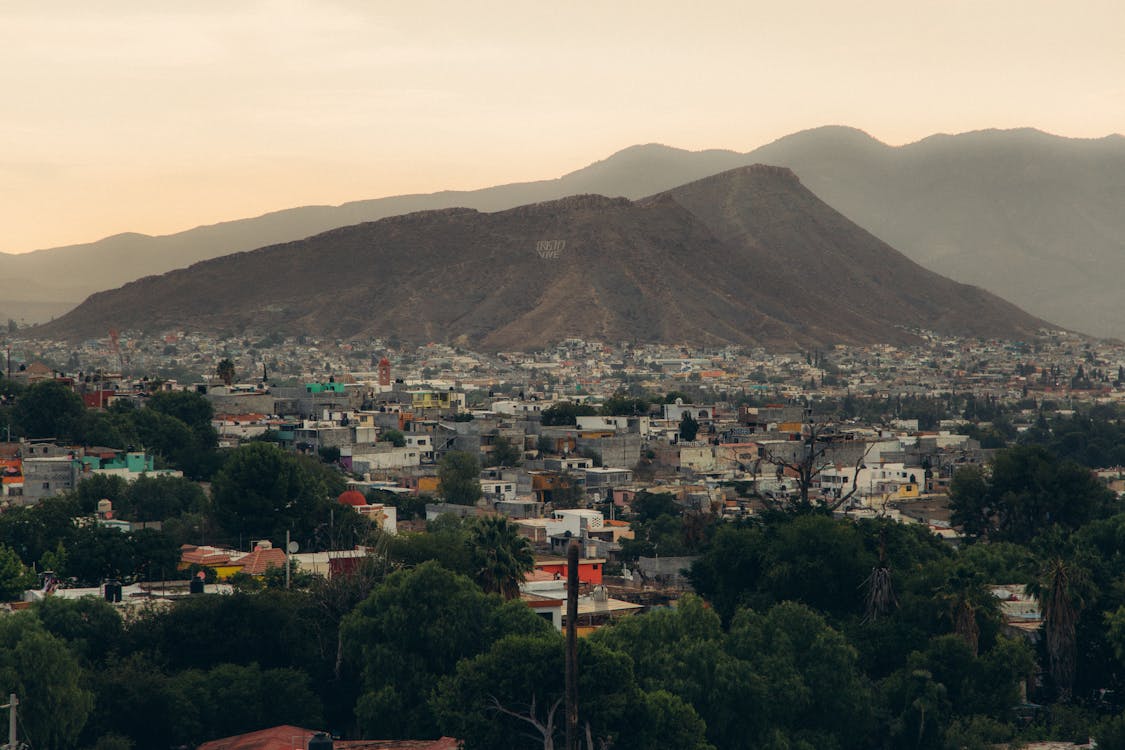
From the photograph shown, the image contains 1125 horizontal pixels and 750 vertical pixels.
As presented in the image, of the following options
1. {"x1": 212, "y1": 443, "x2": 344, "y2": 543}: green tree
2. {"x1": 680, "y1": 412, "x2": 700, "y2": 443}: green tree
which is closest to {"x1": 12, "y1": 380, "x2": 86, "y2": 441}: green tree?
{"x1": 212, "y1": 443, "x2": 344, "y2": 543}: green tree

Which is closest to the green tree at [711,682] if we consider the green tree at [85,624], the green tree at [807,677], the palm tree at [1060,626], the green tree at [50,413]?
the green tree at [807,677]

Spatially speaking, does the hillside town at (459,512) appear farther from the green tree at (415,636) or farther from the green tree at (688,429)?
the green tree at (688,429)

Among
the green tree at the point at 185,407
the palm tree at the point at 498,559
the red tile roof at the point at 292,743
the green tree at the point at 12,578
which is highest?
the green tree at the point at 185,407

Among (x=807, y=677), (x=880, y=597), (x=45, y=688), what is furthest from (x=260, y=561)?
(x=807, y=677)

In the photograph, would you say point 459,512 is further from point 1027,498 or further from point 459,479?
point 1027,498

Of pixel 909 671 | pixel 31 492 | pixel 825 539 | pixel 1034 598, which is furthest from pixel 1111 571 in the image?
pixel 31 492

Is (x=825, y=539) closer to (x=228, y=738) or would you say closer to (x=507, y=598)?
(x=507, y=598)

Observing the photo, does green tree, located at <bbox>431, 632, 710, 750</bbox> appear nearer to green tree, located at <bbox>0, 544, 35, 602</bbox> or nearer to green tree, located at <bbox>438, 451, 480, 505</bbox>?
green tree, located at <bbox>0, 544, 35, 602</bbox>
